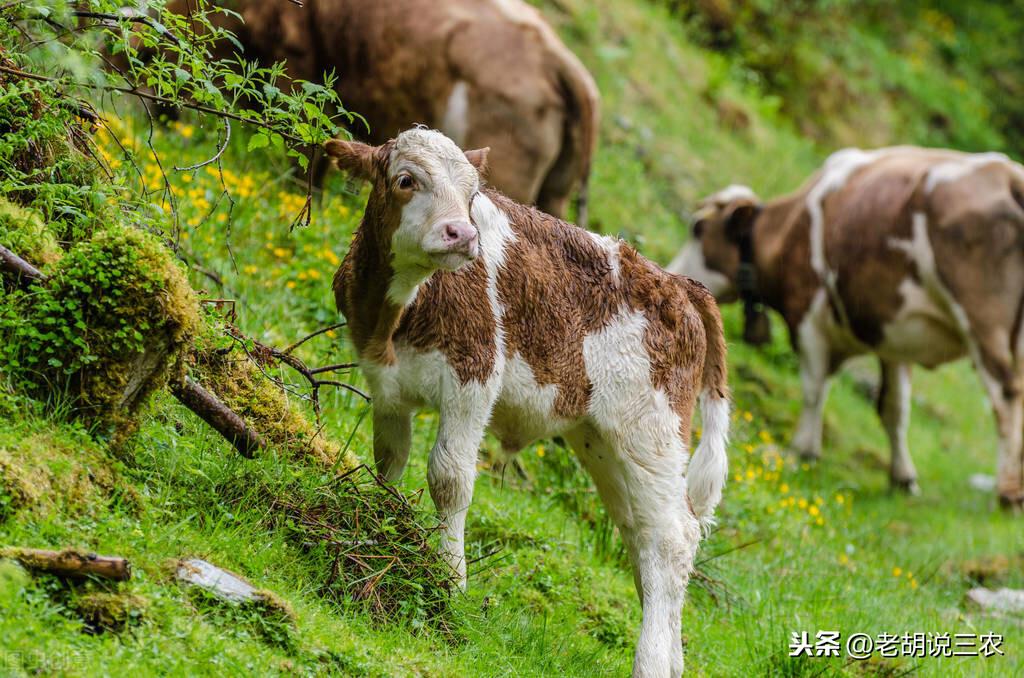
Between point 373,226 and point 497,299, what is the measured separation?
0.64 meters

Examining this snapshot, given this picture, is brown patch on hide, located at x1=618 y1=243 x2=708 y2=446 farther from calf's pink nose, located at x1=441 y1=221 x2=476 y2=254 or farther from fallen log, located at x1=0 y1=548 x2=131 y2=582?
fallen log, located at x1=0 y1=548 x2=131 y2=582

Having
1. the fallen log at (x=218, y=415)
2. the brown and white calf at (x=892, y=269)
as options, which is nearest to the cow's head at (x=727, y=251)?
the brown and white calf at (x=892, y=269)

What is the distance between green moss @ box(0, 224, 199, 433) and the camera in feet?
16.0

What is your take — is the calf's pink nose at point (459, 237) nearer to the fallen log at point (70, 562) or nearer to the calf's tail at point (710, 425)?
the fallen log at point (70, 562)

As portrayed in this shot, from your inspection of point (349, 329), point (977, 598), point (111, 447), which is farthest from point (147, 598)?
point (977, 598)

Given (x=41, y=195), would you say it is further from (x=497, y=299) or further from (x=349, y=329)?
(x=497, y=299)

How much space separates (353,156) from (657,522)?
2178 millimetres

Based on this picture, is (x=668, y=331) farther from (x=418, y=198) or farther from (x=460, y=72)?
(x=460, y=72)

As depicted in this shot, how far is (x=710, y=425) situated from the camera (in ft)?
20.7

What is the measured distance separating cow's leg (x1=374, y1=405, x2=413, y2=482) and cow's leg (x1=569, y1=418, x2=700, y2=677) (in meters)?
0.89

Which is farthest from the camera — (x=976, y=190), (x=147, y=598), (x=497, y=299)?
(x=976, y=190)

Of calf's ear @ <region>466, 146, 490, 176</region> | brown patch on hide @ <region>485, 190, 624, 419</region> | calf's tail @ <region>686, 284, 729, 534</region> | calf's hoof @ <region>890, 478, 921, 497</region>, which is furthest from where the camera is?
calf's hoof @ <region>890, 478, 921, 497</region>

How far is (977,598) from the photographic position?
28.6ft

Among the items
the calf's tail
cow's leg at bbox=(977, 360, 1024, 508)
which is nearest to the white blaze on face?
the calf's tail
